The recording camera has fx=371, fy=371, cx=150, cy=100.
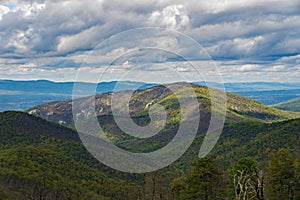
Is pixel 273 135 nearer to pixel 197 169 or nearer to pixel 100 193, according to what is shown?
pixel 100 193

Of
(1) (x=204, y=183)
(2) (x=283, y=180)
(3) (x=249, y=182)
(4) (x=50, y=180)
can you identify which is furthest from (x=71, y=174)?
(3) (x=249, y=182)

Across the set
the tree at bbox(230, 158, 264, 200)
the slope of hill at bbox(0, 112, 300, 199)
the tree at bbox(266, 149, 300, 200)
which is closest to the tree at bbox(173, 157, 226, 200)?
the tree at bbox(230, 158, 264, 200)

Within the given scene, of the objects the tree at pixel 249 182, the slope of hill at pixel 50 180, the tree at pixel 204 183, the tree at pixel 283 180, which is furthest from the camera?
the slope of hill at pixel 50 180

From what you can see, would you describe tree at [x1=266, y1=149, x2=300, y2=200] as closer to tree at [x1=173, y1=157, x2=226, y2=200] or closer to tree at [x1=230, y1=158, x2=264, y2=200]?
tree at [x1=230, y1=158, x2=264, y2=200]

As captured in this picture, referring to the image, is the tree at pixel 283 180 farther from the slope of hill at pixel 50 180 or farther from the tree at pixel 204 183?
Answer: the slope of hill at pixel 50 180

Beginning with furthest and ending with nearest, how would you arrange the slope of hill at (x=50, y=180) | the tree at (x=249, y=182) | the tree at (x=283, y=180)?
1. the slope of hill at (x=50, y=180)
2. the tree at (x=283, y=180)
3. the tree at (x=249, y=182)

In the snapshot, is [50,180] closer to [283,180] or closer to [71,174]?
[71,174]

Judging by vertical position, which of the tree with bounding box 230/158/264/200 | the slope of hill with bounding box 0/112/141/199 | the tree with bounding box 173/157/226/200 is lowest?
the slope of hill with bounding box 0/112/141/199

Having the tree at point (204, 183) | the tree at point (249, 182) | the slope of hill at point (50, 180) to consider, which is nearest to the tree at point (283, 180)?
the tree at point (249, 182)
